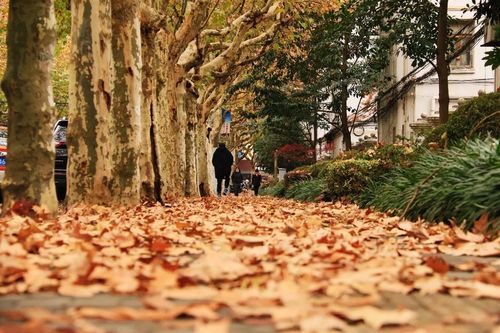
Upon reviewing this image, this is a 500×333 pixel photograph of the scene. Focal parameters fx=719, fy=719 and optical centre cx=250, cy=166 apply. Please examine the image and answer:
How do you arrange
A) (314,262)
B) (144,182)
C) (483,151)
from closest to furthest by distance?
(314,262) → (483,151) → (144,182)

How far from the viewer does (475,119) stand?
11.2m

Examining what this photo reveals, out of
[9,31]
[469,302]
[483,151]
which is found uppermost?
[9,31]

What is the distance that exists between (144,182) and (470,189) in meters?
7.09

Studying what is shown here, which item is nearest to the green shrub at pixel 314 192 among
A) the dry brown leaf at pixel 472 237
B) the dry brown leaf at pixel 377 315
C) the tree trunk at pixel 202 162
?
the tree trunk at pixel 202 162

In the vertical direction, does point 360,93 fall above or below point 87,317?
above

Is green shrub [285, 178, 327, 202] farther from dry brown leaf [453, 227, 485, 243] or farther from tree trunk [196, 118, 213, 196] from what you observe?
dry brown leaf [453, 227, 485, 243]

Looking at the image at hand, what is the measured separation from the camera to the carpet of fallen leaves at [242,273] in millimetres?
2775

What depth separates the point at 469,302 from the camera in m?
3.22

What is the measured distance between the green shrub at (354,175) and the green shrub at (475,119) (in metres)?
2.32

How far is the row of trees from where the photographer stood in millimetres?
7207

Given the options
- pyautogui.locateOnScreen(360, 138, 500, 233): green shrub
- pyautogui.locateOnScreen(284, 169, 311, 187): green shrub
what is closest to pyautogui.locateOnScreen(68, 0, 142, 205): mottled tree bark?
pyautogui.locateOnScreen(360, 138, 500, 233): green shrub

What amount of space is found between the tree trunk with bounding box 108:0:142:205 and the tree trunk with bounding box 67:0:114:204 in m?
0.52

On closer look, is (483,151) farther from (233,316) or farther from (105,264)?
(233,316)

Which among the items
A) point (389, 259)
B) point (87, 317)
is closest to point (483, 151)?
point (389, 259)
